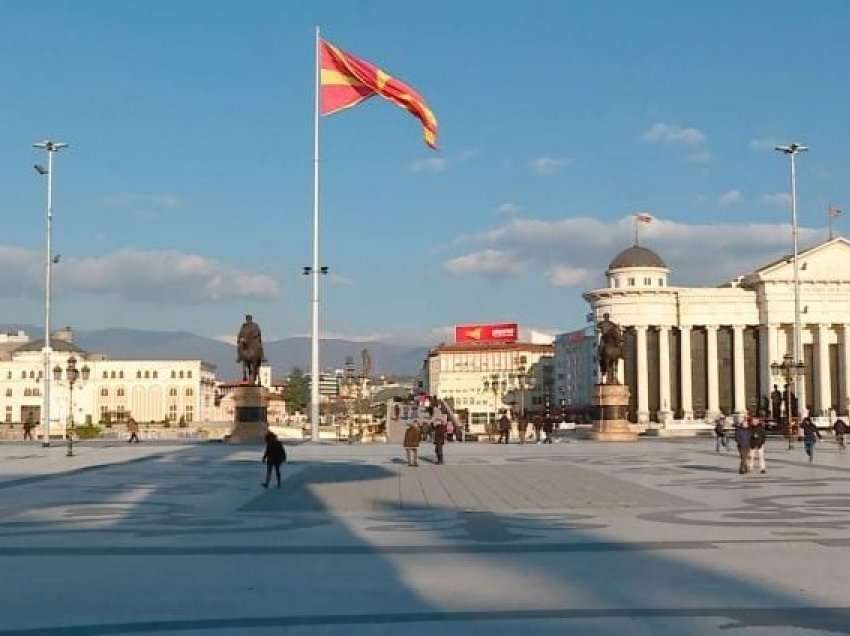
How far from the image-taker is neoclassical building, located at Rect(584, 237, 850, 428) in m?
118

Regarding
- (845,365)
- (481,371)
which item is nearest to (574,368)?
(481,371)

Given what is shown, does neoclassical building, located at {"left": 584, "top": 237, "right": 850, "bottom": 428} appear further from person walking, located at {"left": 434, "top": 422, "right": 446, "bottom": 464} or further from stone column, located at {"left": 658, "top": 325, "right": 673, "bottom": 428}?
person walking, located at {"left": 434, "top": 422, "right": 446, "bottom": 464}

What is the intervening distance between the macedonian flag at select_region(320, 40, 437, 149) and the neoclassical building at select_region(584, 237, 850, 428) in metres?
71.7

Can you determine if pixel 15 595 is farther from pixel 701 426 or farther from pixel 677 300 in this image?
pixel 677 300

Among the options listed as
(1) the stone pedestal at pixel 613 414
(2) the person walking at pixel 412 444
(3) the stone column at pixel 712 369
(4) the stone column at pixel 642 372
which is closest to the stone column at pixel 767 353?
(3) the stone column at pixel 712 369

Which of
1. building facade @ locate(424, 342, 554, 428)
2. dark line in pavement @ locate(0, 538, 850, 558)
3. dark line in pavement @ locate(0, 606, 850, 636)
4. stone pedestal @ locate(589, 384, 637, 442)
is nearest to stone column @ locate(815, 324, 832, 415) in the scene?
stone pedestal @ locate(589, 384, 637, 442)

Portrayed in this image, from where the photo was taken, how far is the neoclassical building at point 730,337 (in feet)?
388

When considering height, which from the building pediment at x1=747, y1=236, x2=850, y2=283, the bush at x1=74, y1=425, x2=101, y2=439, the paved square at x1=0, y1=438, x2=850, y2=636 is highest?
the building pediment at x1=747, y1=236, x2=850, y2=283

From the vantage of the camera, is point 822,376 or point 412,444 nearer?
point 412,444

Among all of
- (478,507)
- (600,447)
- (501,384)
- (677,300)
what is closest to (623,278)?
(677,300)

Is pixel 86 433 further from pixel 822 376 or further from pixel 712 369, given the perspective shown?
pixel 822 376

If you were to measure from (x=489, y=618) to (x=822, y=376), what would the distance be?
115m

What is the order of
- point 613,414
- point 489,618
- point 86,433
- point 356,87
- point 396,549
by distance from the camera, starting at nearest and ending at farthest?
point 489,618 < point 396,549 < point 356,87 < point 613,414 < point 86,433

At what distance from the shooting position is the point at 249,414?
54.7 meters
